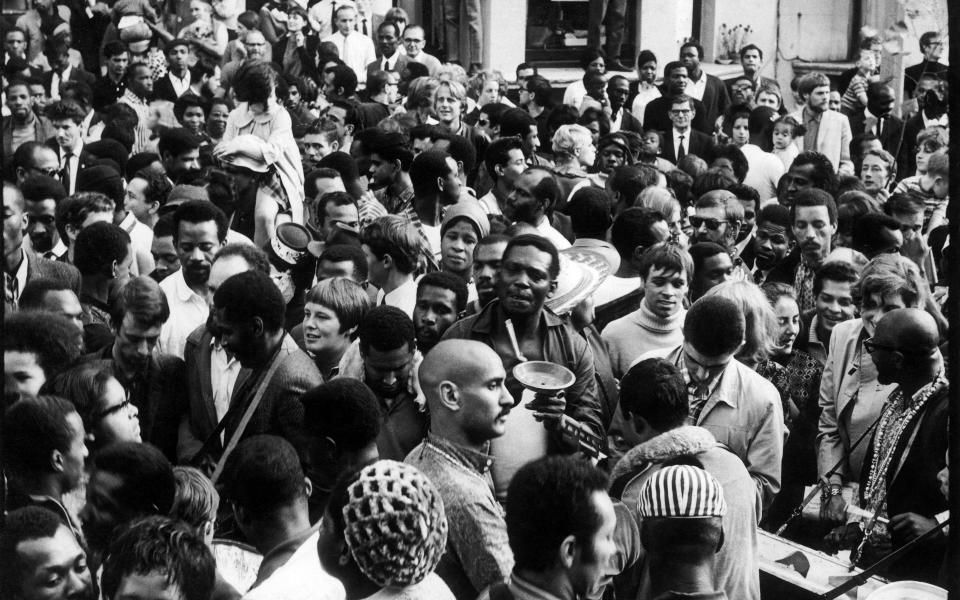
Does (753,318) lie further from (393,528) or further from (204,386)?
(393,528)

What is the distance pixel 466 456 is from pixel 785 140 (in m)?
7.76

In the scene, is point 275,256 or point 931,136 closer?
point 275,256

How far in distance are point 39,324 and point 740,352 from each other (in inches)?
104

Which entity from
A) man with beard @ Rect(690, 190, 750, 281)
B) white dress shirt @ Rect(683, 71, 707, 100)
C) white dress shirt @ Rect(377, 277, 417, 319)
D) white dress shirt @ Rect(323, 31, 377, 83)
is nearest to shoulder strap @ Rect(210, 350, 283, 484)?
white dress shirt @ Rect(377, 277, 417, 319)

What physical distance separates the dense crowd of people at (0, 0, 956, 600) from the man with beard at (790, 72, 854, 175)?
6.14 feet

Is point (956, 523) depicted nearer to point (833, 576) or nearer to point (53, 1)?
point (833, 576)

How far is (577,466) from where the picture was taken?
326cm

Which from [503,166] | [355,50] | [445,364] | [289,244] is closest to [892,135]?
[355,50]

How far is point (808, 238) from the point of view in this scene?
24.7ft

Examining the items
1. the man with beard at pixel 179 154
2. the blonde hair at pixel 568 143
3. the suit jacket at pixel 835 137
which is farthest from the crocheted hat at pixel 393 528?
the suit jacket at pixel 835 137

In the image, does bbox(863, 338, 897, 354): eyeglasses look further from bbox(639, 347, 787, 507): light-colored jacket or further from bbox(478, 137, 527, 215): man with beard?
bbox(478, 137, 527, 215): man with beard

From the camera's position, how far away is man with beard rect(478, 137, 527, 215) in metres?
8.36

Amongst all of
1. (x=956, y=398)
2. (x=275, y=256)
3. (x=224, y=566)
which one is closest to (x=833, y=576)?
(x=956, y=398)

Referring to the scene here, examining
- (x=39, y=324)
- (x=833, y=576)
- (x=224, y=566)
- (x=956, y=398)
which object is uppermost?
(x=956, y=398)
